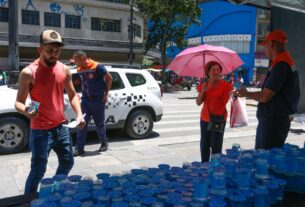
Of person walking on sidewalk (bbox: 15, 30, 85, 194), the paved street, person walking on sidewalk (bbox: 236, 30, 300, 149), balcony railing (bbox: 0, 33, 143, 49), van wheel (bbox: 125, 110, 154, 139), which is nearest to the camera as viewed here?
person walking on sidewalk (bbox: 15, 30, 85, 194)

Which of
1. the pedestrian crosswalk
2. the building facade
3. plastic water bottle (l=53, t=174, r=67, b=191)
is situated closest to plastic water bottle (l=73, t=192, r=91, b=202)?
plastic water bottle (l=53, t=174, r=67, b=191)

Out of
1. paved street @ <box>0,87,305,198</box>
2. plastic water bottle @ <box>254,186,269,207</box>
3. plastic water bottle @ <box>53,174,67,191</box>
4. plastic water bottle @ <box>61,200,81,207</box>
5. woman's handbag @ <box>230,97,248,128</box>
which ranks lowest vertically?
paved street @ <box>0,87,305,198</box>

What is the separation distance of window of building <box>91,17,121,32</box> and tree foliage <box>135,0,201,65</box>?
8.78 metres

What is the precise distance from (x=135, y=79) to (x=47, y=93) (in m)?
5.16

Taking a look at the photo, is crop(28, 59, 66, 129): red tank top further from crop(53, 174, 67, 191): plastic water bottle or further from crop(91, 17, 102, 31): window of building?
crop(91, 17, 102, 31): window of building

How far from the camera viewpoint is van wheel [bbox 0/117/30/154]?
6.54 meters

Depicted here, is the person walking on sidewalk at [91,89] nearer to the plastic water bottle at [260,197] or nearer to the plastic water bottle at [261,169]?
the plastic water bottle at [261,169]

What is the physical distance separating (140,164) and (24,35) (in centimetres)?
3076

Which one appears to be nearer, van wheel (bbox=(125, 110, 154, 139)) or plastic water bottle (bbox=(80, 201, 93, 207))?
plastic water bottle (bbox=(80, 201, 93, 207))

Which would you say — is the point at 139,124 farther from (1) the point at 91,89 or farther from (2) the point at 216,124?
(2) the point at 216,124

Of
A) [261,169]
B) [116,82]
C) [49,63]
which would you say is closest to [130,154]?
[116,82]

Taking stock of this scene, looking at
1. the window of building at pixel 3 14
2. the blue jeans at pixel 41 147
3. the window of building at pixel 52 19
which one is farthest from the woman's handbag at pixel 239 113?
the window of building at pixel 52 19

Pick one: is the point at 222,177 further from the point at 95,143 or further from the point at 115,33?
the point at 115,33

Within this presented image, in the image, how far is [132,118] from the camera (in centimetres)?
816
